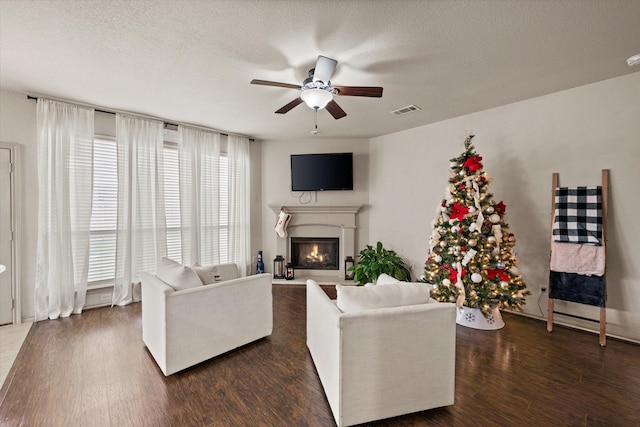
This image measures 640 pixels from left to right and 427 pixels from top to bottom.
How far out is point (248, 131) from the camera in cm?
501

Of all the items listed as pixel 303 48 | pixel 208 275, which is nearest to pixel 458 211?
pixel 303 48

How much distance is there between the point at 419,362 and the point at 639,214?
2.94 metres

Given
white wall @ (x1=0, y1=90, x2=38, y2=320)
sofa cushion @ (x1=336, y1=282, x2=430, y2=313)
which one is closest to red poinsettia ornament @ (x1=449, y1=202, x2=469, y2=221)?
sofa cushion @ (x1=336, y1=282, x2=430, y2=313)

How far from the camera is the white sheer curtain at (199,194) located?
466 cm

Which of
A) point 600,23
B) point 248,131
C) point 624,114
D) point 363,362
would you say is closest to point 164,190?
point 248,131

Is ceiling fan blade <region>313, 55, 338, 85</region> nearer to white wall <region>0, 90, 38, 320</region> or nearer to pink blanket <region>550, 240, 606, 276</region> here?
pink blanket <region>550, 240, 606, 276</region>

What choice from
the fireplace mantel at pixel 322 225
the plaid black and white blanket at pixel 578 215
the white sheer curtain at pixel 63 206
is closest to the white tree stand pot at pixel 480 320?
the plaid black and white blanket at pixel 578 215

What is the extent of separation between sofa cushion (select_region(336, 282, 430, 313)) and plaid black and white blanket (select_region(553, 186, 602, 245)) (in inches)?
88.1

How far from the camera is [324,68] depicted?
2.56 m

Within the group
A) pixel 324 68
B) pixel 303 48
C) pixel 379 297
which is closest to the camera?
pixel 379 297

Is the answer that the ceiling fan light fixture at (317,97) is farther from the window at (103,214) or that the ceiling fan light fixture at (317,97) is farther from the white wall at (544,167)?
the window at (103,214)

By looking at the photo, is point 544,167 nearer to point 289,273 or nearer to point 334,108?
point 334,108

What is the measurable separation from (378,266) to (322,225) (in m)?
1.38

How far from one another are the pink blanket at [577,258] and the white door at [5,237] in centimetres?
621
